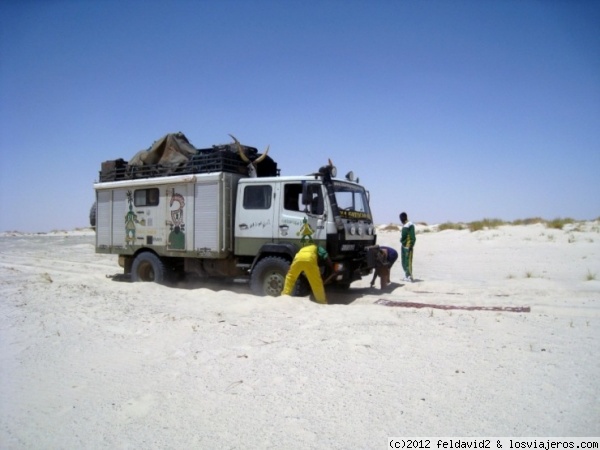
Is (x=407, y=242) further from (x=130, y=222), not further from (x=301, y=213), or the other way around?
(x=130, y=222)

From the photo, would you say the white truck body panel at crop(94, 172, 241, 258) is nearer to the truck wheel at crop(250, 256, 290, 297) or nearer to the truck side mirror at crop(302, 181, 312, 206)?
the truck wheel at crop(250, 256, 290, 297)

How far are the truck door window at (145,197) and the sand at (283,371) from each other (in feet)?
10.6

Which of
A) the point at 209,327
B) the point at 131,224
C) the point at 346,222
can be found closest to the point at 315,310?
the point at 209,327

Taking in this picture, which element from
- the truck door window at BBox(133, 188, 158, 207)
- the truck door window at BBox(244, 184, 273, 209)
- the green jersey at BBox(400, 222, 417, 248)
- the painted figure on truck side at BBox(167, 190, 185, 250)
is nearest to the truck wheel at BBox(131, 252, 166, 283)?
the painted figure on truck side at BBox(167, 190, 185, 250)

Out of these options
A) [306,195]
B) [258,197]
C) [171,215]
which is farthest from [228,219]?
Answer: [306,195]

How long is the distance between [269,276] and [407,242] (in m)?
3.75

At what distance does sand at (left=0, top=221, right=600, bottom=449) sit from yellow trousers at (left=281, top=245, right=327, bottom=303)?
0.98 ft

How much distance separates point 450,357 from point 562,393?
1073mm

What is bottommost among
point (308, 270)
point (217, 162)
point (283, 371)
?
point (283, 371)

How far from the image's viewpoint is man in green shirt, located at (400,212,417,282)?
1045cm

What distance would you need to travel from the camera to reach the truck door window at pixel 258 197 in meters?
8.95

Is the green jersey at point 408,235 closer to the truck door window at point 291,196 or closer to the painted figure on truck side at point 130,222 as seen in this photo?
the truck door window at point 291,196

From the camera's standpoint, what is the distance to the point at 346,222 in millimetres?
8523

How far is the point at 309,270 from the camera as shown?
7613 millimetres
